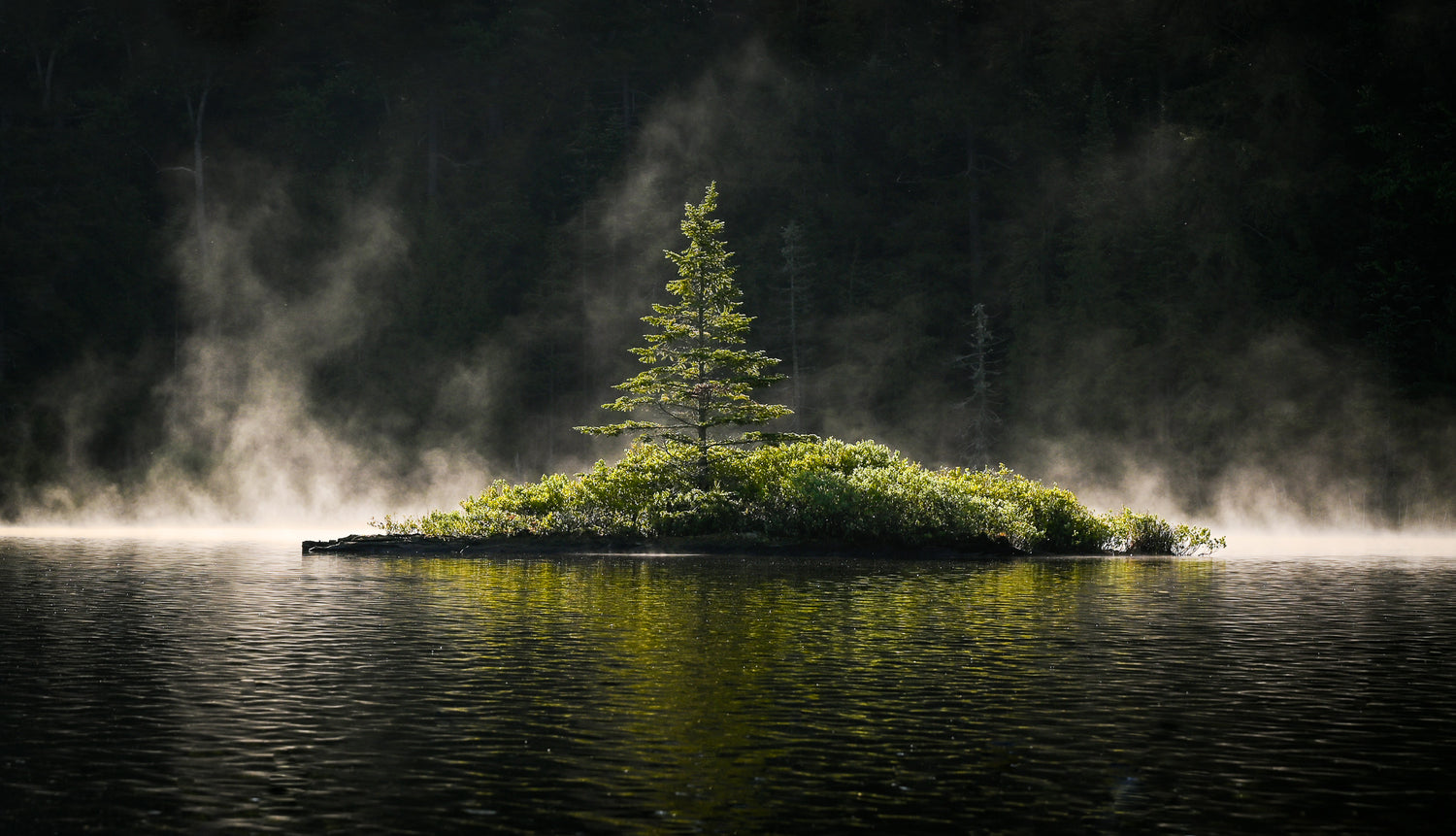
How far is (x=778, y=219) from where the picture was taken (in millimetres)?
77625

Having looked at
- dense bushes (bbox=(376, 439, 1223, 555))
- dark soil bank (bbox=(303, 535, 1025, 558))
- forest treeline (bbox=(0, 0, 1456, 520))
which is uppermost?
→ forest treeline (bbox=(0, 0, 1456, 520))

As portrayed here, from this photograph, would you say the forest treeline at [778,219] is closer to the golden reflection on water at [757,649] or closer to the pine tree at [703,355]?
the pine tree at [703,355]

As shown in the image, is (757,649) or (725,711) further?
(757,649)

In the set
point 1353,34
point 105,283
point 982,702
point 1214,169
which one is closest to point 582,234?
point 105,283

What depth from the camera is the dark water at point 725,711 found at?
11445mm

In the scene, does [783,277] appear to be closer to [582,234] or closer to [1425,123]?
[582,234]

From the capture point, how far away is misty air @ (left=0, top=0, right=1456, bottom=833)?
44.7 ft

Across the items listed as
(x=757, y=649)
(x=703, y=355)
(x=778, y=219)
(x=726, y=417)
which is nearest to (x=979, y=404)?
(x=778, y=219)

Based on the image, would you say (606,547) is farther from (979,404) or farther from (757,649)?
(979,404)

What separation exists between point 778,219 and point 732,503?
1454 inches

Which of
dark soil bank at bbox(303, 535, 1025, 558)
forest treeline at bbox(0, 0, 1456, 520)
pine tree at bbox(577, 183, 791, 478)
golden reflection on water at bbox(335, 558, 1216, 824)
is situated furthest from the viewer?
forest treeline at bbox(0, 0, 1456, 520)

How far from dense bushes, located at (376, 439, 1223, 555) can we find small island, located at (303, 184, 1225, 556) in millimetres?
39

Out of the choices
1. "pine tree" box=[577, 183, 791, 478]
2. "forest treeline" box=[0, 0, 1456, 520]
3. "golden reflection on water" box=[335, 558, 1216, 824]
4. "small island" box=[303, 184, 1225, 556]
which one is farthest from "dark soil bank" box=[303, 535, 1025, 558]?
"forest treeline" box=[0, 0, 1456, 520]

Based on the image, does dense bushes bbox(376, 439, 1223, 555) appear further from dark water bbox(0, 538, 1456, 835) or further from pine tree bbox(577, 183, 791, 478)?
dark water bbox(0, 538, 1456, 835)
